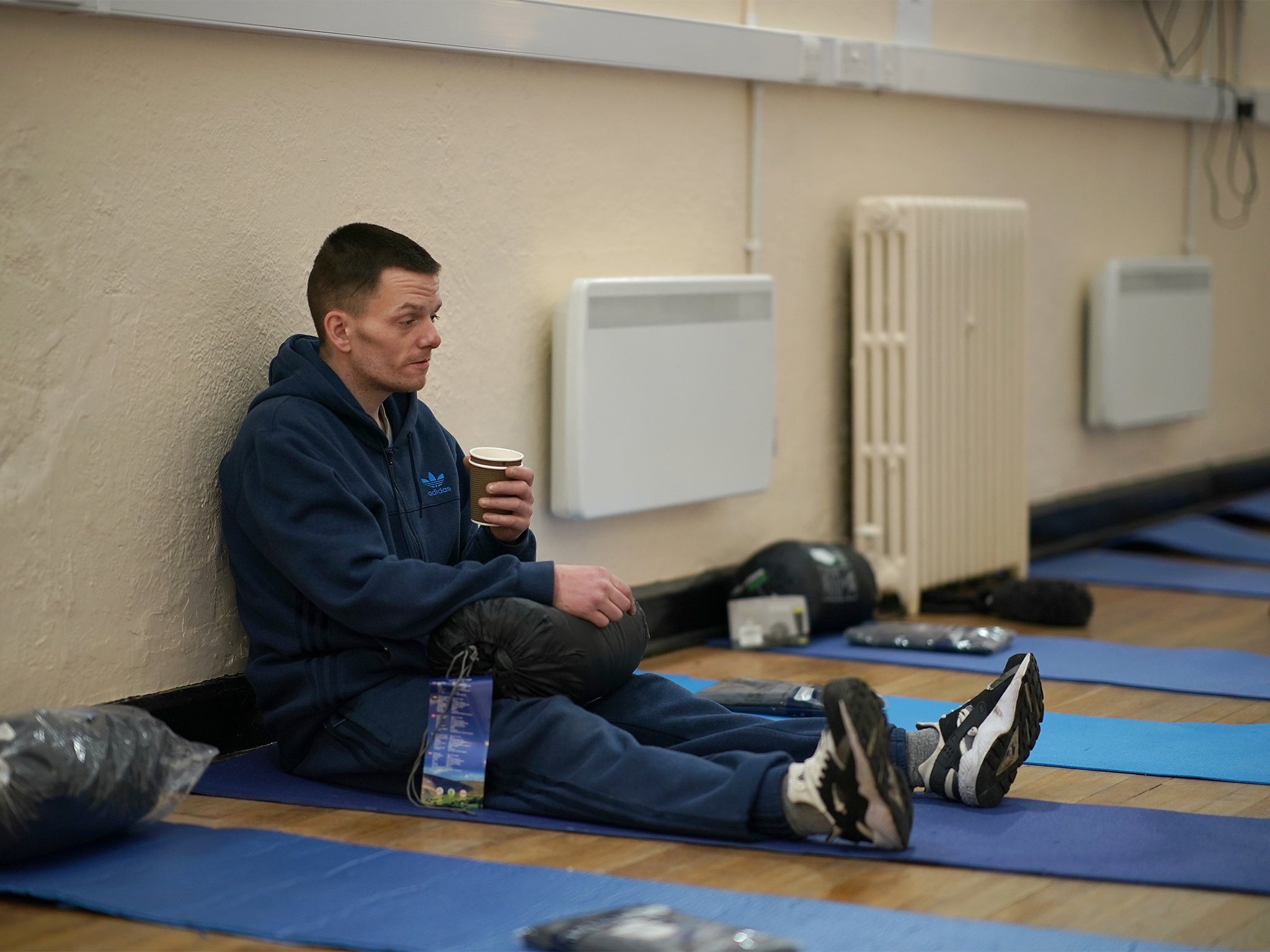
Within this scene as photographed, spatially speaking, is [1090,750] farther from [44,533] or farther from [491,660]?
[44,533]

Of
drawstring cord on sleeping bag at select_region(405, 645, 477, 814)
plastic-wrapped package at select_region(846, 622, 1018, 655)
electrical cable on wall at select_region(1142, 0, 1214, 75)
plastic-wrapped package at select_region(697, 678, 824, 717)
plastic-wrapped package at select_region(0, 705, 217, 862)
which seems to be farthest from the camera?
electrical cable on wall at select_region(1142, 0, 1214, 75)

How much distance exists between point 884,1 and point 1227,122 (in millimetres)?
2394

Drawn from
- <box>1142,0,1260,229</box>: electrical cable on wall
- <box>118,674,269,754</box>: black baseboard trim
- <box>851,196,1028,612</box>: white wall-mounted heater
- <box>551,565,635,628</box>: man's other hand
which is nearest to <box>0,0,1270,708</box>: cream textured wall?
<box>118,674,269,754</box>: black baseboard trim

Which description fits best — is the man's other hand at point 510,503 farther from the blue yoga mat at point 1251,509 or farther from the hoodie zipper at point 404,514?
the blue yoga mat at point 1251,509

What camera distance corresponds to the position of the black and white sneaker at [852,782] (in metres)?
2.16

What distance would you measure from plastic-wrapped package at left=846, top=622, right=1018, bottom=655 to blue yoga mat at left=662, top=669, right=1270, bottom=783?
1.82ft

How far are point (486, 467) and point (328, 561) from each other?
13.2 inches

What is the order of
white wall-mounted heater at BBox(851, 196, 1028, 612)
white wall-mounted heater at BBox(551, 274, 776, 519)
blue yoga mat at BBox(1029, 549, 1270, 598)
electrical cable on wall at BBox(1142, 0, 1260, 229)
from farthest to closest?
electrical cable on wall at BBox(1142, 0, 1260, 229), blue yoga mat at BBox(1029, 549, 1270, 598), white wall-mounted heater at BBox(851, 196, 1028, 612), white wall-mounted heater at BBox(551, 274, 776, 519)

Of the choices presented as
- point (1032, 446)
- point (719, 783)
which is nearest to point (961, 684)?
point (719, 783)

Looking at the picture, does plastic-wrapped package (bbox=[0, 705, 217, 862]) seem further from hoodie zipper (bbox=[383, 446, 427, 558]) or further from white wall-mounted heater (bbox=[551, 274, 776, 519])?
white wall-mounted heater (bbox=[551, 274, 776, 519])

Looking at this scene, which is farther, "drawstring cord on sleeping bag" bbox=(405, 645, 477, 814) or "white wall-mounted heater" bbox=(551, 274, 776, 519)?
"white wall-mounted heater" bbox=(551, 274, 776, 519)

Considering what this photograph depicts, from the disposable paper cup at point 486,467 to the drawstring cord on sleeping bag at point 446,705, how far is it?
298 millimetres

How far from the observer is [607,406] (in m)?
3.46

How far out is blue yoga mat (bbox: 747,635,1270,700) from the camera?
11.2 ft
